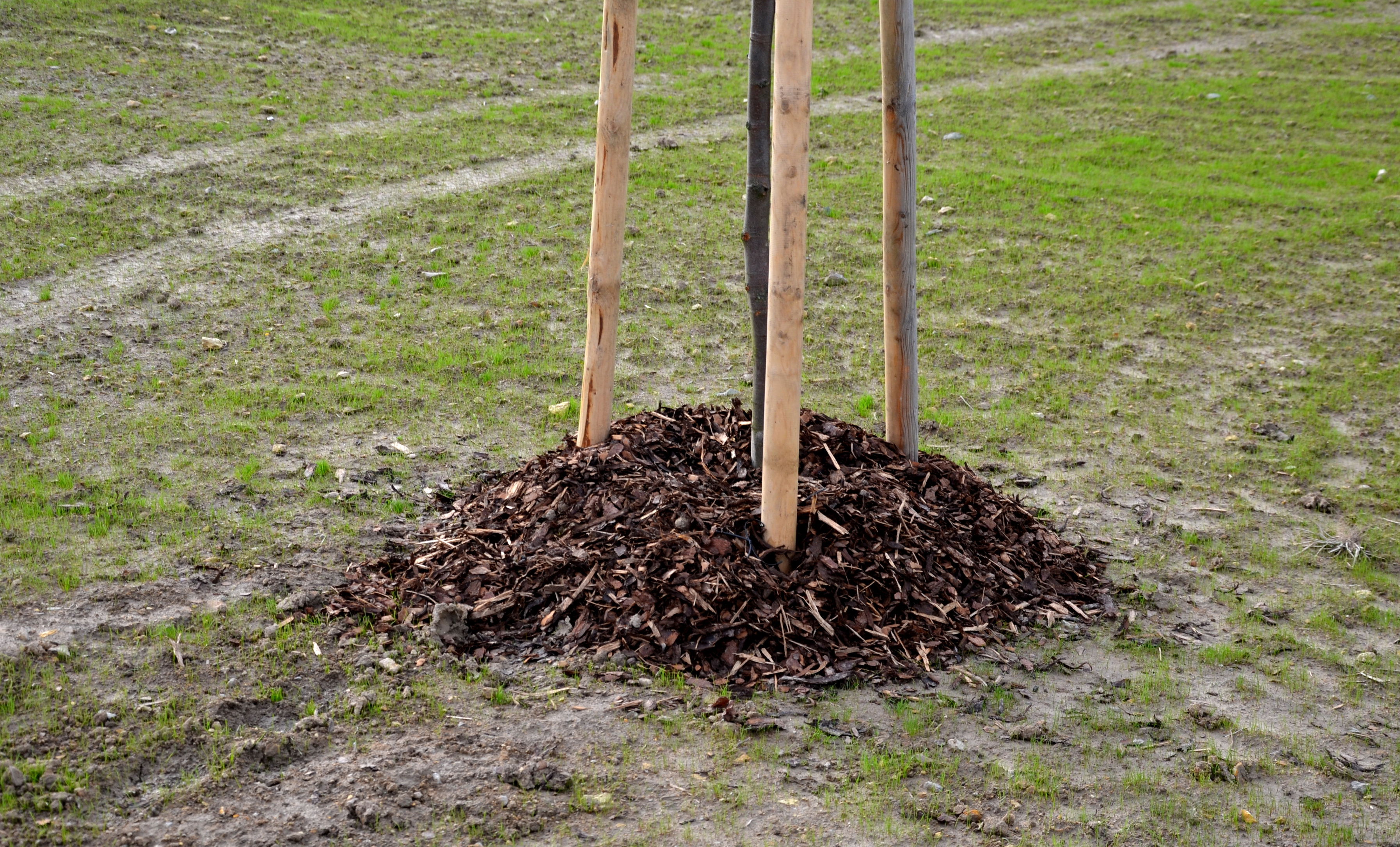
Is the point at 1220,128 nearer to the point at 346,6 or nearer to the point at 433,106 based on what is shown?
the point at 433,106

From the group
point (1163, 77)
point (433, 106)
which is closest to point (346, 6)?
point (433, 106)

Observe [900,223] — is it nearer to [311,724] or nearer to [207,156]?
[311,724]

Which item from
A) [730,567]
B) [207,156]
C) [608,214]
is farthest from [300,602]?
[207,156]

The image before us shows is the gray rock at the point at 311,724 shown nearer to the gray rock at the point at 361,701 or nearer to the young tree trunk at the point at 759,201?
the gray rock at the point at 361,701

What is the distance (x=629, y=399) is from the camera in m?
7.54

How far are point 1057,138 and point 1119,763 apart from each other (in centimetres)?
987

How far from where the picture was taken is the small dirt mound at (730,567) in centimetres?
491

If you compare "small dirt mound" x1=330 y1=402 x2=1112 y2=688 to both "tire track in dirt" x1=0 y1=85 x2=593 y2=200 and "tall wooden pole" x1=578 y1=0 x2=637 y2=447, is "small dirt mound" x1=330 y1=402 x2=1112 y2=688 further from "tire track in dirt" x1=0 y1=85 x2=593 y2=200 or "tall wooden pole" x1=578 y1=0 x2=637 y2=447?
"tire track in dirt" x1=0 y1=85 x2=593 y2=200

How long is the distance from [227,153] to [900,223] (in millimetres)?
7569

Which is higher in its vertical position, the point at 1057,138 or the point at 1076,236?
the point at 1057,138

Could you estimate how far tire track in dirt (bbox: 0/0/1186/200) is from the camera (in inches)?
384

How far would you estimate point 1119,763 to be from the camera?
446 cm

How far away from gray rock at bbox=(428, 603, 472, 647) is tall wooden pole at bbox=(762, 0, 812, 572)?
139 cm

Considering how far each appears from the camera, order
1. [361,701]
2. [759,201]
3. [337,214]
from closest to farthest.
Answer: [361,701] → [759,201] → [337,214]
